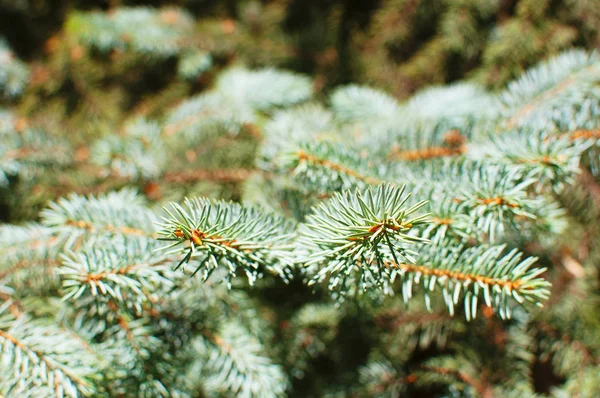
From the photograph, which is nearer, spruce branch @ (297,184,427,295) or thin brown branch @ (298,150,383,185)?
spruce branch @ (297,184,427,295)

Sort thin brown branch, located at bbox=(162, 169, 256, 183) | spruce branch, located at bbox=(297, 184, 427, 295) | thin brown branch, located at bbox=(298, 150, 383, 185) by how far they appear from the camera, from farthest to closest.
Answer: thin brown branch, located at bbox=(162, 169, 256, 183)
thin brown branch, located at bbox=(298, 150, 383, 185)
spruce branch, located at bbox=(297, 184, 427, 295)

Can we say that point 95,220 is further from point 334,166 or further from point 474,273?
point 474,273

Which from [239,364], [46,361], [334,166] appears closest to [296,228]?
[334,166]

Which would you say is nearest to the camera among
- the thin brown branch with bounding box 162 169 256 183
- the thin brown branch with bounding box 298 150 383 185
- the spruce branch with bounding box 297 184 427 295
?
the spruce branch with bounding box 297 184 427 295

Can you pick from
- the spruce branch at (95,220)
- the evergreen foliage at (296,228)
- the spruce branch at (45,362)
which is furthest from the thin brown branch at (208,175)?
the spruce branch at (45,362)

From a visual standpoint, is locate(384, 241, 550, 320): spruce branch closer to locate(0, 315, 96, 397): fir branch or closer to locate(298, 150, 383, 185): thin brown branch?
locate(298, 150, 383, 185): thin brown branch

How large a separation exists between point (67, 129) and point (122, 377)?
666 mm

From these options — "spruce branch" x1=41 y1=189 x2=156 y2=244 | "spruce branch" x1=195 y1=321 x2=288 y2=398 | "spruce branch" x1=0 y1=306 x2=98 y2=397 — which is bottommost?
"spruce branch" x1=0 y1=306 x2=98 y2=397

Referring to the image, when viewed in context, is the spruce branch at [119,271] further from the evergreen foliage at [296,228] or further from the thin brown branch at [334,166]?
the thin brown branch at [334,166]

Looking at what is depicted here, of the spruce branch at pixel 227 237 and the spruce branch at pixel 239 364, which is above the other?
the spruce branch at pixel 227 237

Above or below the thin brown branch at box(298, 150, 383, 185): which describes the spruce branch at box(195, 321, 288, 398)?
Result: below

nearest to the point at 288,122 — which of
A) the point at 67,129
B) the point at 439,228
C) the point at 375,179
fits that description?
the point at 375,179

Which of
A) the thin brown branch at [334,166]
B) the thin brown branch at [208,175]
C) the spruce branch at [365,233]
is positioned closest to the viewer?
the spruce branch at [365,233]

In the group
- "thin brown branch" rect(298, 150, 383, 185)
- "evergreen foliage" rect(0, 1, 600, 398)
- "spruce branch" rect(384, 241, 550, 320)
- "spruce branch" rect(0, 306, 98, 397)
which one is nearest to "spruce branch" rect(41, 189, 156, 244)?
"evergreen foliage" rect(0, 1, 600, 398)
